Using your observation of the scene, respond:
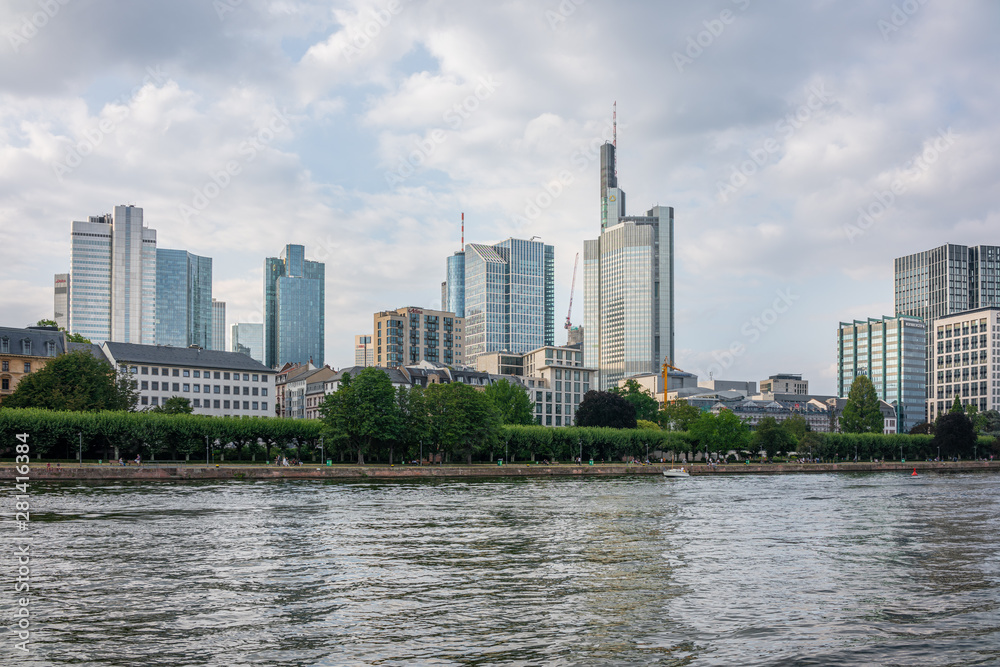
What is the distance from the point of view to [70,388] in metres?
123

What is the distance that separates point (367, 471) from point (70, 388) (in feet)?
144

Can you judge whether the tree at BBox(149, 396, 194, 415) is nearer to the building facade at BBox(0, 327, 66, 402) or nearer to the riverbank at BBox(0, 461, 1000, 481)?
the building facade at BBox(0, 327, 66, 402)

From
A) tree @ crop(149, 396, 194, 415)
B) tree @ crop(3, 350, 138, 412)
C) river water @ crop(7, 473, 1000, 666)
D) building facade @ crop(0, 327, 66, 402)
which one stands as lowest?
river water @ crop(7, 473, 1000, 666)

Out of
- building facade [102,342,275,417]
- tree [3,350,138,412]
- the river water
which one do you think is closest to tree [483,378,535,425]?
building facade [102,342,275,417]

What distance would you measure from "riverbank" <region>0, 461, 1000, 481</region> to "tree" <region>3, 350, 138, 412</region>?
807 inches

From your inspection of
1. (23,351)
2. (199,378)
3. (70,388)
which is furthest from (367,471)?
(23,351)

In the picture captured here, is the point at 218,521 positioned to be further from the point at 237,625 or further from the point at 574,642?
the point at 574,642

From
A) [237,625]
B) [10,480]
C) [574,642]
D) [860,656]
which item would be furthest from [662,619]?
[10,480]

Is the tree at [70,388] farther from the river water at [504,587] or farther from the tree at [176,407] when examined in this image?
the river water at [504,587]

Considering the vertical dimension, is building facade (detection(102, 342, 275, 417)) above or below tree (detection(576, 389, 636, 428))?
above

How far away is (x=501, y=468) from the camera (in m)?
130

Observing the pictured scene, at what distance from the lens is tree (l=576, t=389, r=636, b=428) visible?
187 m

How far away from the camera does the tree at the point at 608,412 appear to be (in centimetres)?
18738

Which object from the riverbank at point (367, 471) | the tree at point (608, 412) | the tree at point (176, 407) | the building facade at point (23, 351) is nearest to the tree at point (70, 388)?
the tree at point (176, 407)
